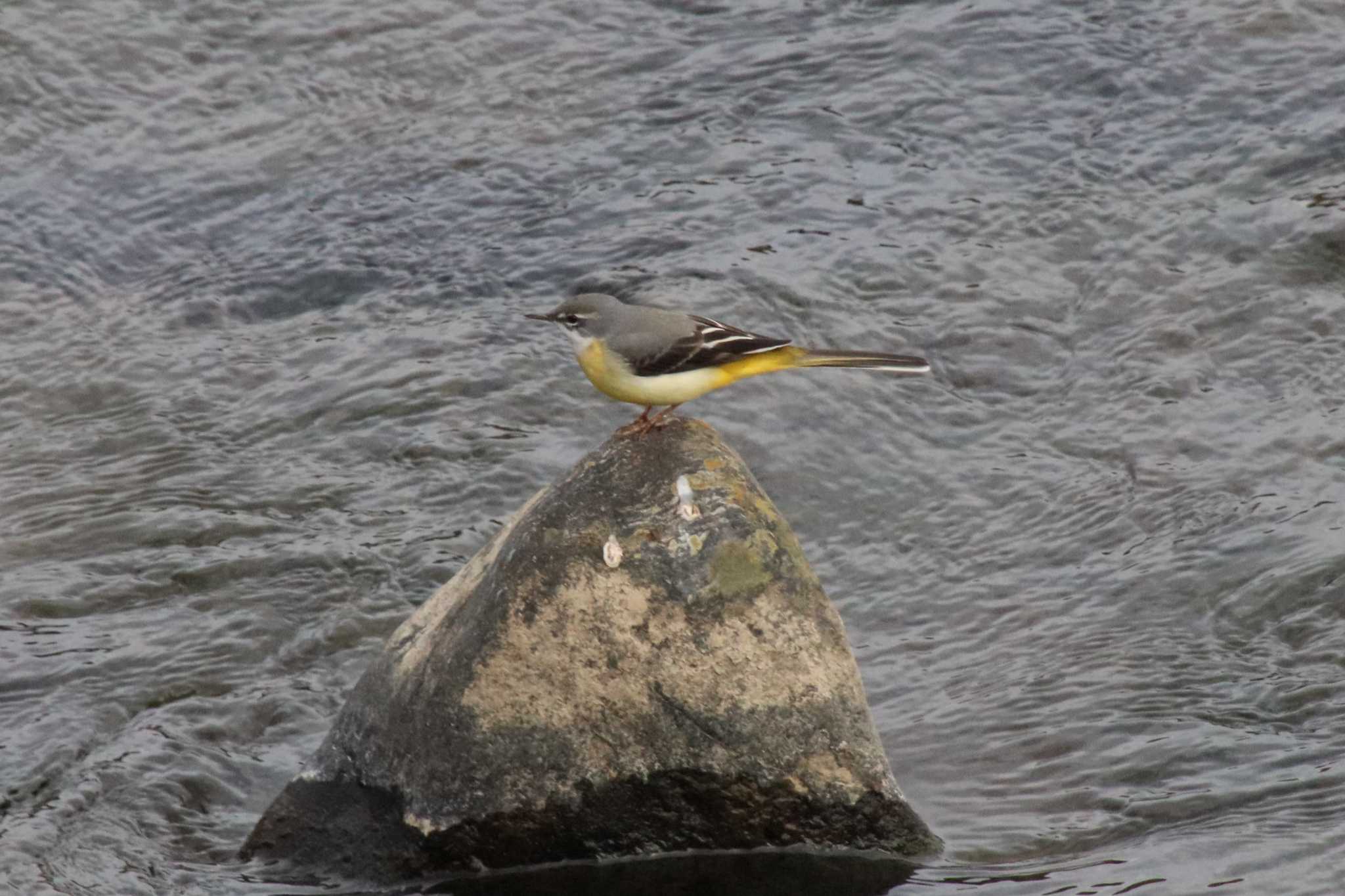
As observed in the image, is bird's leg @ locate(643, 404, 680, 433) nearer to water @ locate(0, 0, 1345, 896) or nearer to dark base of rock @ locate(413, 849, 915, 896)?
dark base of rock @ locate(413, 849, 915, 896)

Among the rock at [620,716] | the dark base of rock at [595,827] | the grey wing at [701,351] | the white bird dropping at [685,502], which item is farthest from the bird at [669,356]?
the dark base of rock at [595,827]

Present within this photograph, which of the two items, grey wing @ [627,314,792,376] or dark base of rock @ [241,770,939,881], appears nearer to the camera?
dark base of rock @ [241,770,939,881]

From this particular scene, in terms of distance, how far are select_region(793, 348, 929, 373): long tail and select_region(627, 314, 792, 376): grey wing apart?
0.53 ft

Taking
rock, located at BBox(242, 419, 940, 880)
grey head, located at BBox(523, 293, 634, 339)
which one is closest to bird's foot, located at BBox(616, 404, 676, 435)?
rock, located at BBox(242, 419, 940, 880)

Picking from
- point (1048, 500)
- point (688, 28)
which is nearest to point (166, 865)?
point (1048, 500)

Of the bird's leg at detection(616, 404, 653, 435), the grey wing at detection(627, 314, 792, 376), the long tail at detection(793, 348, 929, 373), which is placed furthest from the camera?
the long tail at detection(793, 348, 929, 373)

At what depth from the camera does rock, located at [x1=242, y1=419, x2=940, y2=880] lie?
19.8ft

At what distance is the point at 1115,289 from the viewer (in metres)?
10.8

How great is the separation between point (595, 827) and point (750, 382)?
466cm

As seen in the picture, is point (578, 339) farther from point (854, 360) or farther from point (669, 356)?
point (854, 360)

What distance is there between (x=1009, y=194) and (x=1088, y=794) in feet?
19.2

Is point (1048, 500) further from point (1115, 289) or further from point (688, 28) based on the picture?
point (688, 28)

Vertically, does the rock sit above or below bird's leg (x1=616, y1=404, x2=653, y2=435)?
below

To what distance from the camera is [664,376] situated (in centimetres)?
671
